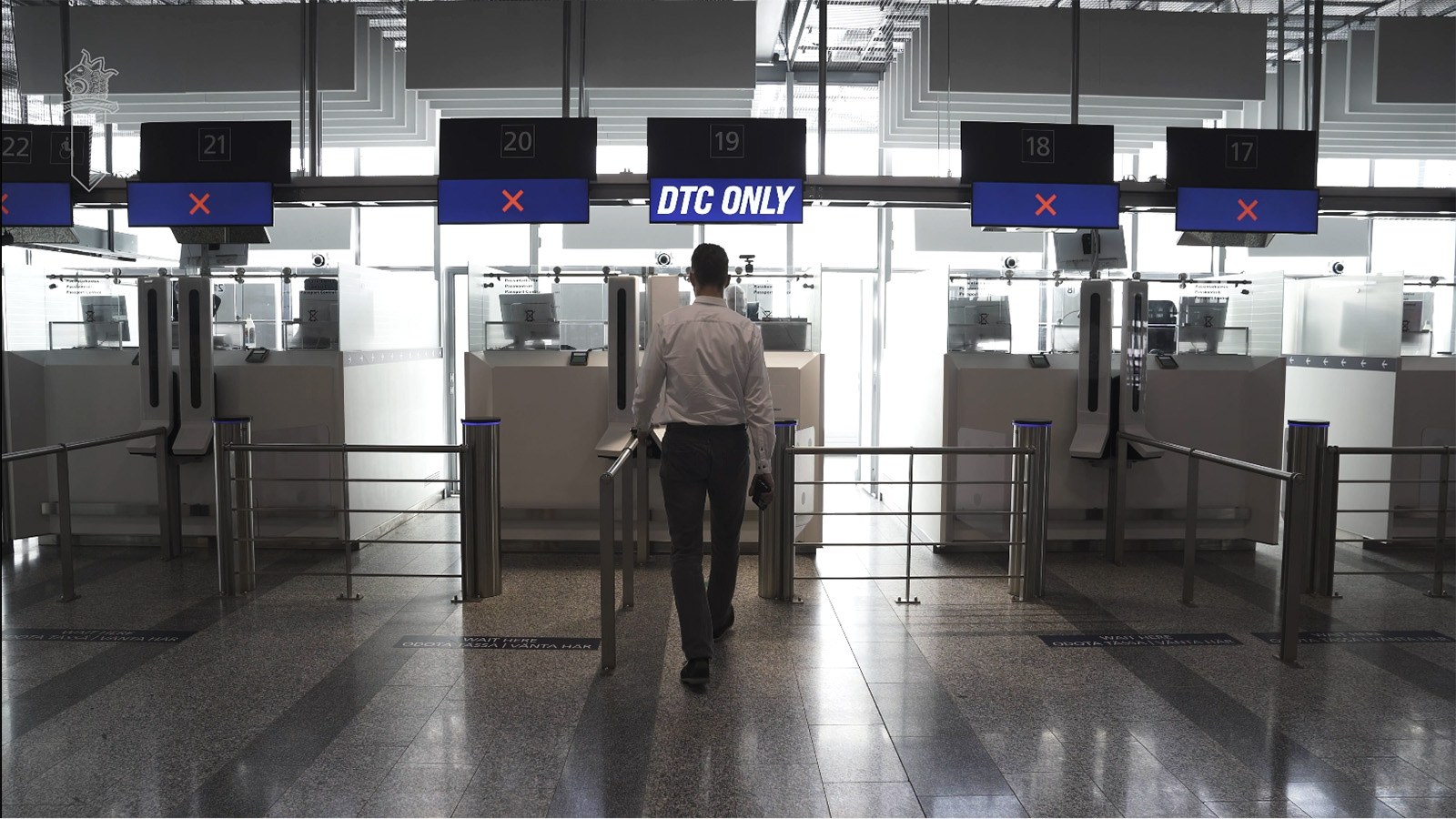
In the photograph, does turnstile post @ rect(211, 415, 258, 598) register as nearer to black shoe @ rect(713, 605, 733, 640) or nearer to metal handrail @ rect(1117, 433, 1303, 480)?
black shoe @ rect(713, 605, 733, 640)

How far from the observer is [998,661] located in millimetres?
4297

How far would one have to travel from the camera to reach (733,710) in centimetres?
369

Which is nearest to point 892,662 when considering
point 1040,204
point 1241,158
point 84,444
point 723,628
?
point 723,628

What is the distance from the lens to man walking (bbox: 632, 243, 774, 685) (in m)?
Answer: 3.92

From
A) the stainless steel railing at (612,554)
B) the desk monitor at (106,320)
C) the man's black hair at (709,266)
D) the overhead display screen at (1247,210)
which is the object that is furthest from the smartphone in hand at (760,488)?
the desk monitor at (106,320)

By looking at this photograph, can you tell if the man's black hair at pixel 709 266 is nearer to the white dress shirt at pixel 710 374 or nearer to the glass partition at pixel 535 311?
the white dress shirt at pixel 710 374

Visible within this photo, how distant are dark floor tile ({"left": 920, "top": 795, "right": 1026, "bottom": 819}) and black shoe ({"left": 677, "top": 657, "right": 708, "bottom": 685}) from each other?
115 centimetres

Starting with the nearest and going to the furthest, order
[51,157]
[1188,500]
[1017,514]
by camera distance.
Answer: [1188,500], [1017,514], [51,157]

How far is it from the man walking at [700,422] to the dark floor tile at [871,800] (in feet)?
3.28

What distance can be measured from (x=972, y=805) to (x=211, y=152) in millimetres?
5864

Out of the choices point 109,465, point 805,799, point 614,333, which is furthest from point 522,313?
point 805,799

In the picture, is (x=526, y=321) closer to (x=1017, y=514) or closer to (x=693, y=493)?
(x=693, y=493)

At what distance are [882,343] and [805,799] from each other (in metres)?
7.03

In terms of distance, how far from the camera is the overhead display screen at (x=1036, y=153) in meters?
6.23
